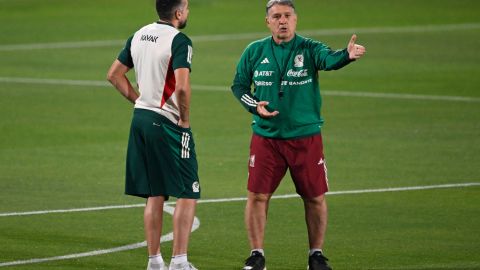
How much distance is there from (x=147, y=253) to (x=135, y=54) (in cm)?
197

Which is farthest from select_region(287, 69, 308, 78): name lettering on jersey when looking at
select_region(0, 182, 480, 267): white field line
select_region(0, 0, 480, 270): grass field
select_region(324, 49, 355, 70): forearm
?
select_region(0, 182, 480, 267): white field line

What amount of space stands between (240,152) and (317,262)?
261 inches

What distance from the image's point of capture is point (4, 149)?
59.8ft

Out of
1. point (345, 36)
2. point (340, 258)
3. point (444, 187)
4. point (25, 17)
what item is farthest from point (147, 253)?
point (25, 17)

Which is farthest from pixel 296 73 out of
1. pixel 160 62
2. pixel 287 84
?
pixel 160 62

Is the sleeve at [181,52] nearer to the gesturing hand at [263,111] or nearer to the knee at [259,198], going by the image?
the gesturing hand at [263,111]

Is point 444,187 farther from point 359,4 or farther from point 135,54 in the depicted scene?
point 359,4

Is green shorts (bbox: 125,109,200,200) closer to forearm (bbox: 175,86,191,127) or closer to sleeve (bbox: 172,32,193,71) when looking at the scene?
forearm (bbox: 175,86,191,127)

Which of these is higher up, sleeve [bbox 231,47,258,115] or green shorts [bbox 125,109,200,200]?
sleeve [bbox 231,47,258,115]

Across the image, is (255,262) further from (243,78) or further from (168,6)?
(168,6)

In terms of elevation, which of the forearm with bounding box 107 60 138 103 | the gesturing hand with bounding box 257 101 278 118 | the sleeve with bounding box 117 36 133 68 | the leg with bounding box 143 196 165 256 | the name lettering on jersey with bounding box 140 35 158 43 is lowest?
the leg with bounding box 143 196 165 256

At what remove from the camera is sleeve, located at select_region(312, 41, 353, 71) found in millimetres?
10938

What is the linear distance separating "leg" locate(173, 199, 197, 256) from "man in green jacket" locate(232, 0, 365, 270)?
0.54m

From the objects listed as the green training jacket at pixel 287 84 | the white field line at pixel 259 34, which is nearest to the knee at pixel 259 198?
the green training jacket at pixel 287 84
